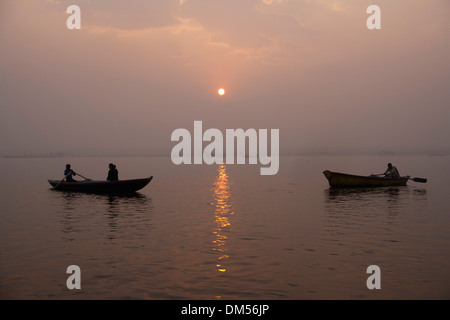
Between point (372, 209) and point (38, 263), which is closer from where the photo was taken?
point (38, 263)

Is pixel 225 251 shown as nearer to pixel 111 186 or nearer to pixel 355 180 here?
pixel 111 186

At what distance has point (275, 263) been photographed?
12.9m

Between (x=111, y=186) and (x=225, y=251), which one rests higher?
(x=111, y=186)

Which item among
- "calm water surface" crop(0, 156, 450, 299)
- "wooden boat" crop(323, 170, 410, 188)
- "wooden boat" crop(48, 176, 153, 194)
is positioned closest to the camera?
"calm water surface" crop(0, 156, 450, 299)

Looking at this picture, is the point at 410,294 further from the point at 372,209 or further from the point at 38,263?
the point at 372,209

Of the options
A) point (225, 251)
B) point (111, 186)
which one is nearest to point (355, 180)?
point (111, 186)

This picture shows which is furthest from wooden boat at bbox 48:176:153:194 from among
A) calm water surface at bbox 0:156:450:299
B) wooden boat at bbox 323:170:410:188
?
wooden boat at bbox 323:170:410:188

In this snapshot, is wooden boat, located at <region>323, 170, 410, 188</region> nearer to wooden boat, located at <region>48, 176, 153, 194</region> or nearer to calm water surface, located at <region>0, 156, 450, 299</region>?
calm water surface, located at <region>0, 156, 450, 299</region>

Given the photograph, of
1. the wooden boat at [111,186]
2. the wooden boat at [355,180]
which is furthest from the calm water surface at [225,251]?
the wooden boat at [355,180]

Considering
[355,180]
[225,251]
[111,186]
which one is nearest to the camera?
[225,251]

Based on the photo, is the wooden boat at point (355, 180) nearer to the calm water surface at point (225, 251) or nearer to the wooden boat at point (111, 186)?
the calm water surface at point (225, 251)

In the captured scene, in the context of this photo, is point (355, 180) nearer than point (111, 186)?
No
